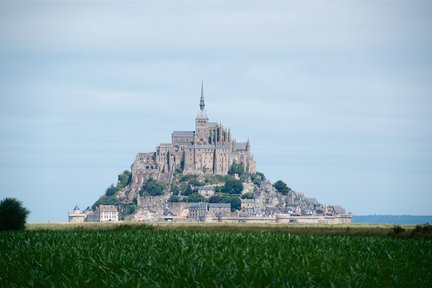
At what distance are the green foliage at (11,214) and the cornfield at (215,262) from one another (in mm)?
16723

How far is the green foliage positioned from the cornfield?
16723mm

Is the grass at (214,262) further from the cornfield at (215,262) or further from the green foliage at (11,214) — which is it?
the green foliage at (11,214)

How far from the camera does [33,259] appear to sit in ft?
110

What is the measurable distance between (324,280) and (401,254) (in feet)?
29.8

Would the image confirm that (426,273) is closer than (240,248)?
Yes

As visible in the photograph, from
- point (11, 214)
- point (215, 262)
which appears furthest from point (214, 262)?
point (11, 214)

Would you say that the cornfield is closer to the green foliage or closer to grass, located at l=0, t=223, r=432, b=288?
grass, located at l=0, t=223, r=432, b=288

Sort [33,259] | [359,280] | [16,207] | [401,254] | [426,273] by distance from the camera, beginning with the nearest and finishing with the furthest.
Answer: [359,280]
[426,273]
[33,259]
[401,254]
[16,207]

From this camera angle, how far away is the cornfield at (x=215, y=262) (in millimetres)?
28016

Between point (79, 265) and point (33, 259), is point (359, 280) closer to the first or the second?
point (79, 265)

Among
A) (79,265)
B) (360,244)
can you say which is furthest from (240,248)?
(79,265)

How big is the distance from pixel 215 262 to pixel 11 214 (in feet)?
104

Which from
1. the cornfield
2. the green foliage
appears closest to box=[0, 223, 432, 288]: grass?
the cornfield

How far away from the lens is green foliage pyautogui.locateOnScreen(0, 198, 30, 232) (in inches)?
2403
